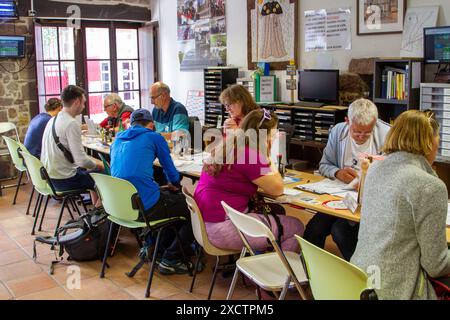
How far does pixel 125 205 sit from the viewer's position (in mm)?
3492

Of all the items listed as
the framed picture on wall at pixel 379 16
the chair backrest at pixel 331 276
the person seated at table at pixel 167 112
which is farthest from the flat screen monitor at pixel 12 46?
the chair backrest at pixel 331 276

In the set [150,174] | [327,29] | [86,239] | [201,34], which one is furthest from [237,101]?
[201,34]

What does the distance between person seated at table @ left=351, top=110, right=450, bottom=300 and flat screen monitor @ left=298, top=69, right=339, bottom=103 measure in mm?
3342

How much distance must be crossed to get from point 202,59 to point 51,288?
4594mm

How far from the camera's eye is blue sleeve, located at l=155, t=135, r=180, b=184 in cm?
372

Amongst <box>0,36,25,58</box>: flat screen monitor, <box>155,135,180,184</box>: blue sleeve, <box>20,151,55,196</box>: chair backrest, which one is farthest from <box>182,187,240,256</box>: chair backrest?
<box>0,36,25,58</box>: flat screen monitor

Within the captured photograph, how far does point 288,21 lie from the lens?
6094 mm

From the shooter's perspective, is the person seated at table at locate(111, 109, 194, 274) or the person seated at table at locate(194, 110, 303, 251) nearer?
the person seated at table at locate(194, 110, 303, 251)

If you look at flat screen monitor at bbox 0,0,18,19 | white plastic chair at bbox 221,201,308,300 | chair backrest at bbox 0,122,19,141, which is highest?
flat screen monitor at bbox 0,0,18,19

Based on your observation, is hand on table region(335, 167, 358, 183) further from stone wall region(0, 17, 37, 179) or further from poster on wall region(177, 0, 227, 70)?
stone wall region(0, 17, 37, 179)

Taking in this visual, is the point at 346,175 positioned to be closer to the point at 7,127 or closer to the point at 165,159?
the point at 165,159

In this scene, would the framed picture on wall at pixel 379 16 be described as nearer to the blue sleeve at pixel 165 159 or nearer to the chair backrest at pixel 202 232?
the blue sleeve at pixel 165 159
